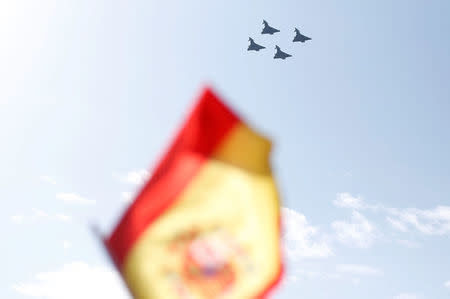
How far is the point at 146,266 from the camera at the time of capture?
6.80m

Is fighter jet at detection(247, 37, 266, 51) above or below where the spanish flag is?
below

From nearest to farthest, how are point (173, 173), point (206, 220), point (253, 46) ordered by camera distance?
1. point (173, 173)
2. point (206, 220)
3. point (253, 46)

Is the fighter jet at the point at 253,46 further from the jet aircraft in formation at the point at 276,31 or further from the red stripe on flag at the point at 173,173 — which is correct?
the red stripe on flag at the point at 173,173

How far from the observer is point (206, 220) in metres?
7.04

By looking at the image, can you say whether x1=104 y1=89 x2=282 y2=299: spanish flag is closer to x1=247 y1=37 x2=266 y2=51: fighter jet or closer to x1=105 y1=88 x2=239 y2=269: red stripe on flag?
x1=105 y1=88 x2=239 y2=269: red stripe on flag

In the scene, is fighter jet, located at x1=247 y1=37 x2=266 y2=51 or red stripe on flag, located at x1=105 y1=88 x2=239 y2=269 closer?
red stripe on flag, located at x1=105 y1=88 x2=239 y2=269

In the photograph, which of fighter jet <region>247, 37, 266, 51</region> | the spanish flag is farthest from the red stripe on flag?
fighter jet <region>247, 37, 266, 51</region>

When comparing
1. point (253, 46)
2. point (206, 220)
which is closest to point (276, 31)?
point (253, 46)

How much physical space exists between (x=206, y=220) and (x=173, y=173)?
0.61 metres

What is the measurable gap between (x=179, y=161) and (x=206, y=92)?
0.75m

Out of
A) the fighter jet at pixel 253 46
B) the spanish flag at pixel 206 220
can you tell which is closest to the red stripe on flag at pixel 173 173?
the spanish flag at pixel 206 220

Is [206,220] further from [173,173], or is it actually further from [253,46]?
[253,46]

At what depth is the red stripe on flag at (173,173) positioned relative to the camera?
6770mm

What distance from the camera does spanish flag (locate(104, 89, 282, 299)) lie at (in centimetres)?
676
